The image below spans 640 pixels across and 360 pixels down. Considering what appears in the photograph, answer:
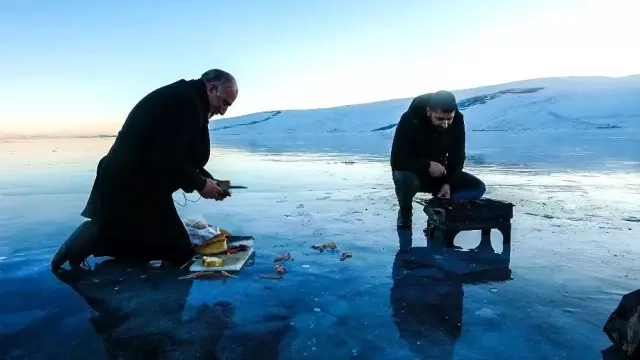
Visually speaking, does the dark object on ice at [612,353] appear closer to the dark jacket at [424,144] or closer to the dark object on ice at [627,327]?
the dark object on ice at [627,327]

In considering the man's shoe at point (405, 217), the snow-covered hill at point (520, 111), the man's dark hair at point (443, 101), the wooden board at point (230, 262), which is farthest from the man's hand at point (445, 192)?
the snow-covered hill at point (520, 111)

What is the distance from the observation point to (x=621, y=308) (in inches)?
87.8

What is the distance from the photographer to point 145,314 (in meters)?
2.66

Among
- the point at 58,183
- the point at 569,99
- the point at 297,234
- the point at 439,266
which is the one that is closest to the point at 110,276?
the point at 297,234

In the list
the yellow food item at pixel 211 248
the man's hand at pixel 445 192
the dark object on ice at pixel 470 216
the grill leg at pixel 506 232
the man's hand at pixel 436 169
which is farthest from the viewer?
the man's hand at pixel 445 192

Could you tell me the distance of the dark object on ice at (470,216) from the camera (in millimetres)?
3982

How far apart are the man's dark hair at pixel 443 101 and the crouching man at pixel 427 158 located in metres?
0.14

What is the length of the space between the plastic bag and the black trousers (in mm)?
1925

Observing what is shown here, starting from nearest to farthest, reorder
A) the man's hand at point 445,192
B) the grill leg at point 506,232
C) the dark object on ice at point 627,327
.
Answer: the dark object on ice at point 627,327 < the grill leg at point 506,232 < the man's hand at point 445,192

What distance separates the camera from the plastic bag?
3.87 meters

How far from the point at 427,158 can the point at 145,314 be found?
3136mm

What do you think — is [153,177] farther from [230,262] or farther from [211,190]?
[230,262]

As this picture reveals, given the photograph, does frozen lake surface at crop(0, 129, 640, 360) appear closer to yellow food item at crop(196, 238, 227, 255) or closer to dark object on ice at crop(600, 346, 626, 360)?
dark object on ice at crop(600, 346, 626, 360)

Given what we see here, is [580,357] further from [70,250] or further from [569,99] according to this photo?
[569,99]
